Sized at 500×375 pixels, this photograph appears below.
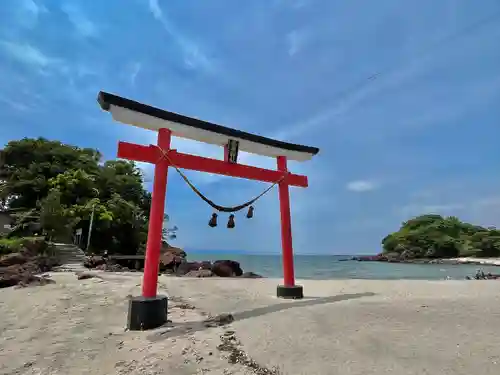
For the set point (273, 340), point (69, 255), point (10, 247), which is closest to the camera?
point (273, 340)

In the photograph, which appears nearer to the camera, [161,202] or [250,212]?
[161,202]

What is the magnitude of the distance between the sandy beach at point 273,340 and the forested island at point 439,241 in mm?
70665

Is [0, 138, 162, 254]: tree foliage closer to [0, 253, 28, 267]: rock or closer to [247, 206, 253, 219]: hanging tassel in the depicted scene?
[0, 253, 28, 267]: rock

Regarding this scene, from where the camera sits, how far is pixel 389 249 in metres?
85.6

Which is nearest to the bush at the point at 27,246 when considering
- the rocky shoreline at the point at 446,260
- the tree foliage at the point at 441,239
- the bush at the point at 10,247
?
the bush at the point at 10,247

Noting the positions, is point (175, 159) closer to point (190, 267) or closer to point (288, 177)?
point (288, 177)

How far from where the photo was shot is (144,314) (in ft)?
17.9

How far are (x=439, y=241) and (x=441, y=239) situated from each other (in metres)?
1.09

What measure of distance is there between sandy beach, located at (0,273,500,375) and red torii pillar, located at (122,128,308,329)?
406 mm

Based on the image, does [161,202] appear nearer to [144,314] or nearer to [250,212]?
[144,314]

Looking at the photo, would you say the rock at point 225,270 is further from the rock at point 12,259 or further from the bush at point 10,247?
the bush at point 10,247

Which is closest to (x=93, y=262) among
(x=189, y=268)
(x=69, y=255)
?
(x=69, y=255)

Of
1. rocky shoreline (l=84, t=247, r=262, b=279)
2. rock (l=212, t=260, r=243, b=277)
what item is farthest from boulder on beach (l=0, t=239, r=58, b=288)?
rock (l=212, t=260, r=243, b=277)

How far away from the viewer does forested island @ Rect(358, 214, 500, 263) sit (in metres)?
68.9
